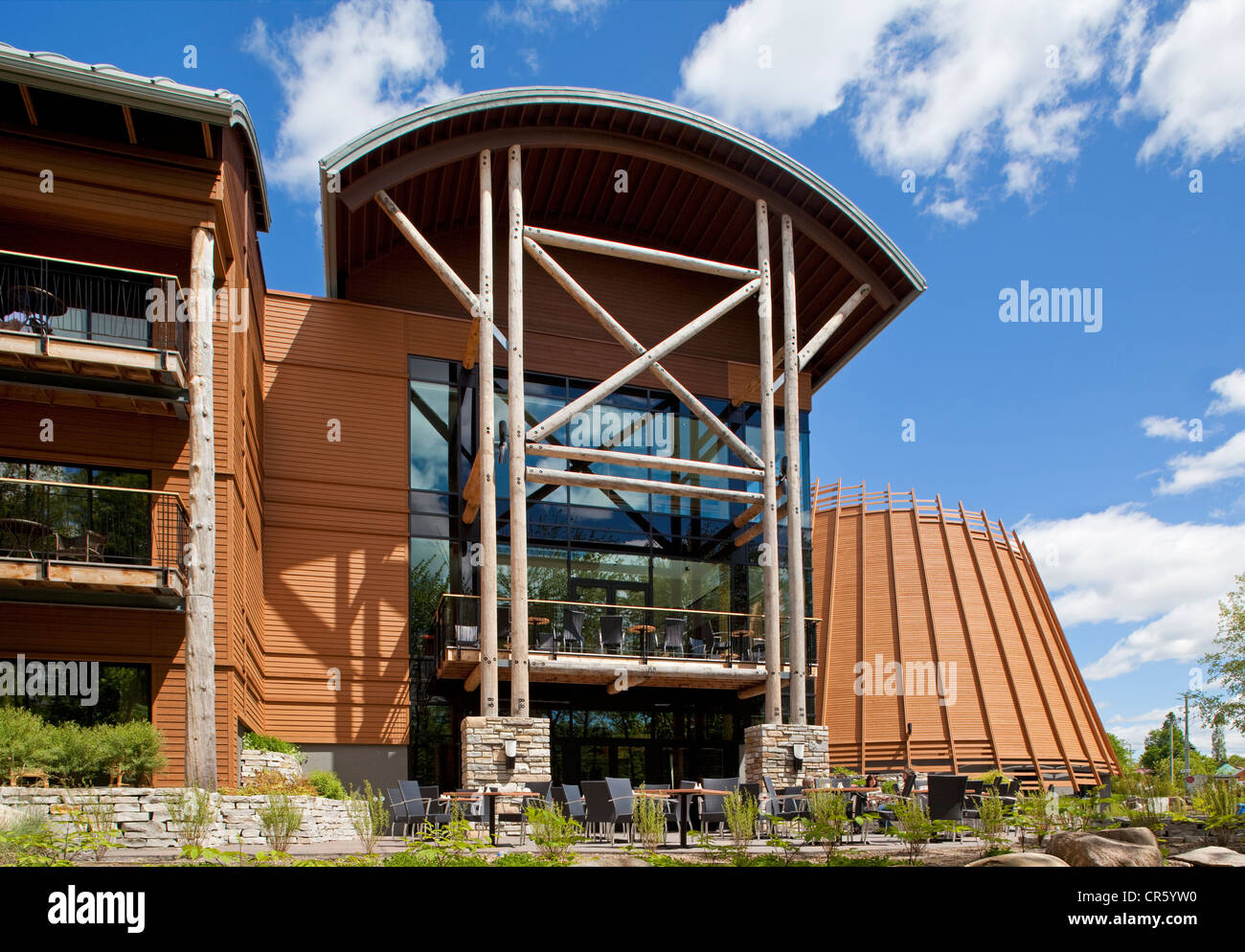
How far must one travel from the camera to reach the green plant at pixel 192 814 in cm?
970

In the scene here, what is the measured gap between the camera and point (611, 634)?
57.0 feet

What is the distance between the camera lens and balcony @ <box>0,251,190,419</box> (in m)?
12.2

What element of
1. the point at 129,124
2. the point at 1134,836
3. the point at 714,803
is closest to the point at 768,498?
the point at 714,803

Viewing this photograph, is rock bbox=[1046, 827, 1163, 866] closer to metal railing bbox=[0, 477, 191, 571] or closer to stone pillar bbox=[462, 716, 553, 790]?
stone pillar bbox=[462, 716, 553, 790]

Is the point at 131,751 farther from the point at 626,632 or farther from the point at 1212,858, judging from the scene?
the point at 1212,858

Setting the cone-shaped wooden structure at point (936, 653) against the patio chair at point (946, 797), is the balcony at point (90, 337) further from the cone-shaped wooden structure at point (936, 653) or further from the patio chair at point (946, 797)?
the cone-shaped wooden structure at point (936, 653)

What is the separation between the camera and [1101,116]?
1842cm

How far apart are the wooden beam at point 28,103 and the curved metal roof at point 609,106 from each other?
4.45 m

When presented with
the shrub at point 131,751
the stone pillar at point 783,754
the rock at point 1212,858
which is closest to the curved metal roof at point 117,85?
the shrub at point 131,751

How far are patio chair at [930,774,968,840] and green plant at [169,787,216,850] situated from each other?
7.64 m

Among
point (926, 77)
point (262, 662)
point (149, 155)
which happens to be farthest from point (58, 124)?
point (926, 77)

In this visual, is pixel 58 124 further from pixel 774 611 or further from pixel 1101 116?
pixel 1101 116
